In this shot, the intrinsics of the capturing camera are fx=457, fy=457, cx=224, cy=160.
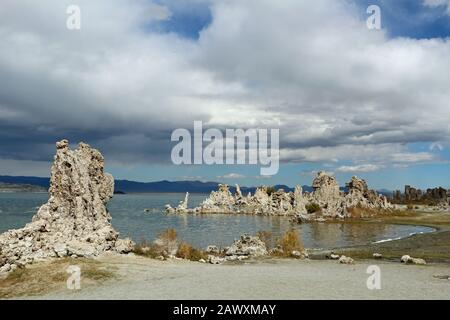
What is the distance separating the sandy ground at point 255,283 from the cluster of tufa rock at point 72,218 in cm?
274

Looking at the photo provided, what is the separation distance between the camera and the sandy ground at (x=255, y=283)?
78.5 feet

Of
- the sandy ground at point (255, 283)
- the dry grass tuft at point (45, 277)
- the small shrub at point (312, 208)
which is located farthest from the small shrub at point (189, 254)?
the small shrub at point (312, 208)

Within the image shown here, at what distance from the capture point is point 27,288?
1075 inches

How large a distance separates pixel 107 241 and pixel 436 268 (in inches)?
1035

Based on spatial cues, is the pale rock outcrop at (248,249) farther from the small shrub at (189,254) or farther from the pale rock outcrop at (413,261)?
the pale rock outcrop at (413,261)

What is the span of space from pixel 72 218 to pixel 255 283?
1830 cm

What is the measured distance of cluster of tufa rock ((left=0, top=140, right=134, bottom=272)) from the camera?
3316cm

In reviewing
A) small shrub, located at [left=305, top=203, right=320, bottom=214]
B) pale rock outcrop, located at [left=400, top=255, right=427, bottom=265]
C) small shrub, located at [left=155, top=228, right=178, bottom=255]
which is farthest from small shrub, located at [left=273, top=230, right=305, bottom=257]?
small shrub, located at [left=305, top=203, right=320, bottom=214]

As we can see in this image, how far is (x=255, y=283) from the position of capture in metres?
26.9

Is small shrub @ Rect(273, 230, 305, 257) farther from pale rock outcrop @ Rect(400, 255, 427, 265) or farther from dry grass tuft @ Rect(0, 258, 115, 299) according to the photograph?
dry grass tuft @ Rect(0, 258, 115, 299)

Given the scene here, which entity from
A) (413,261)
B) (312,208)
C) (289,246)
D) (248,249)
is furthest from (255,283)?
(312,208)
